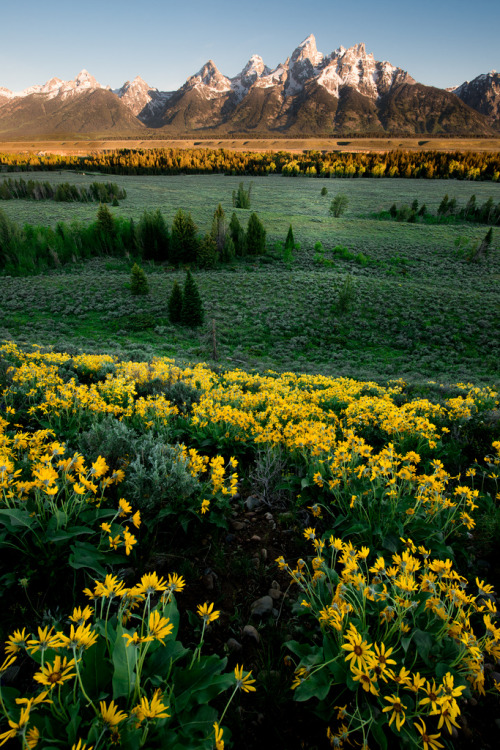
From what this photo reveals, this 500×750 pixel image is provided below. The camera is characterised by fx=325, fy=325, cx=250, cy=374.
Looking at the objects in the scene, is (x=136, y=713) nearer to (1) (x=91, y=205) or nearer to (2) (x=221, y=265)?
(2) (x=221, y=265)

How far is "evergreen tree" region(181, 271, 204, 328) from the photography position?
85.9 ft

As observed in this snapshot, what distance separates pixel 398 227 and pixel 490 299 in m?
30.7

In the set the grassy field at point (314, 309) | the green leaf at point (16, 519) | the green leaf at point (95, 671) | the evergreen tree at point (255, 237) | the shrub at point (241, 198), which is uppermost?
the shrub at point (241, 198)

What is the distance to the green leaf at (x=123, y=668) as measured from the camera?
4.61ft

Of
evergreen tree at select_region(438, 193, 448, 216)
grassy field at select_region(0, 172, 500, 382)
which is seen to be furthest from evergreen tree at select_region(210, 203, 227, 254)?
evergreen tree at select_region(438, 193, 448, 216)

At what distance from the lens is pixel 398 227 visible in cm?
5300

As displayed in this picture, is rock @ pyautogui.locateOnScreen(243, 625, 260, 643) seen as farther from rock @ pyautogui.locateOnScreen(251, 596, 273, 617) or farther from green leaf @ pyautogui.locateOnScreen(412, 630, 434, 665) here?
green leaf @ pyautogui.locateOnScreen(412, 630, 434, 665)

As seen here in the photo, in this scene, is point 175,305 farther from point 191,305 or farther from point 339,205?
point 339,205

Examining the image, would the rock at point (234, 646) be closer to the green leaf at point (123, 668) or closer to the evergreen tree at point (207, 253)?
the green leaf at point (123, 668)

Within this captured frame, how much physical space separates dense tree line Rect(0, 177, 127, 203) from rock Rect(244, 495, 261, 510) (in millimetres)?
76225

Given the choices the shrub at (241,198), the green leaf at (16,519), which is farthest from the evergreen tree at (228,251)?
the green leaf at (16,519)

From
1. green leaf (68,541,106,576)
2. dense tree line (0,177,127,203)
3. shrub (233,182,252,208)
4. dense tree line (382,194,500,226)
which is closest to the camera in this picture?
green leaf (68,541,106,576)

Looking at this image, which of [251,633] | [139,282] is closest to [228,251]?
[139,282]

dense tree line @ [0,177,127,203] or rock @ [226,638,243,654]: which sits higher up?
dense tree line @ [0,177,127,203]
